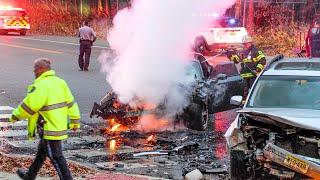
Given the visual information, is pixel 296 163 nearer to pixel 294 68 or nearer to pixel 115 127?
pixel 294 68

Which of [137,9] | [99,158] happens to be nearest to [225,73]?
[137,9]

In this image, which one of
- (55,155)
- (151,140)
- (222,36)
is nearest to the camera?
(55,155)

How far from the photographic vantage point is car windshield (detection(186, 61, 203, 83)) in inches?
502

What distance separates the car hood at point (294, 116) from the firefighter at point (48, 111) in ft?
7.57

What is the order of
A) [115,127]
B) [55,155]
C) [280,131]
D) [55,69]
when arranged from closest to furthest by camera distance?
[55,155], [280,131], [115,127], [55,69]

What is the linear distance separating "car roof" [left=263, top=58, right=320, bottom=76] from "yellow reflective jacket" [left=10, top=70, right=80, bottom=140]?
11.4 feet

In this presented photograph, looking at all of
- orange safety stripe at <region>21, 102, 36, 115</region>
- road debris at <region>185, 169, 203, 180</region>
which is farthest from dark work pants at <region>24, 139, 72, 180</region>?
road debris at <region>185, 169, 203, 180</region>

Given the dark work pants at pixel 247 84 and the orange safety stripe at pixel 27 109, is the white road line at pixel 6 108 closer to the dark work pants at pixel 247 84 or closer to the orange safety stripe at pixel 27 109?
the dark work pants at pixel 247 84

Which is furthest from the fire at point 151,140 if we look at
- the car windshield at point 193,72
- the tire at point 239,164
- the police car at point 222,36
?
the police car at point 222,36

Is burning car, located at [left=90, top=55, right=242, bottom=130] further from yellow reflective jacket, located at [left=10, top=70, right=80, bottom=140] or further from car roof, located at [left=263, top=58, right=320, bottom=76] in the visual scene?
yellow reflective jacket, located at [left=10, top=70, right=80, bottom=140]

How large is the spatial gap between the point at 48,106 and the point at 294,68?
406 centimetres

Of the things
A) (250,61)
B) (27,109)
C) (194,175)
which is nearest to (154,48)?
(250,61)

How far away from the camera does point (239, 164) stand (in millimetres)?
7715

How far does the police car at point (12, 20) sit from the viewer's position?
41.9 metres
